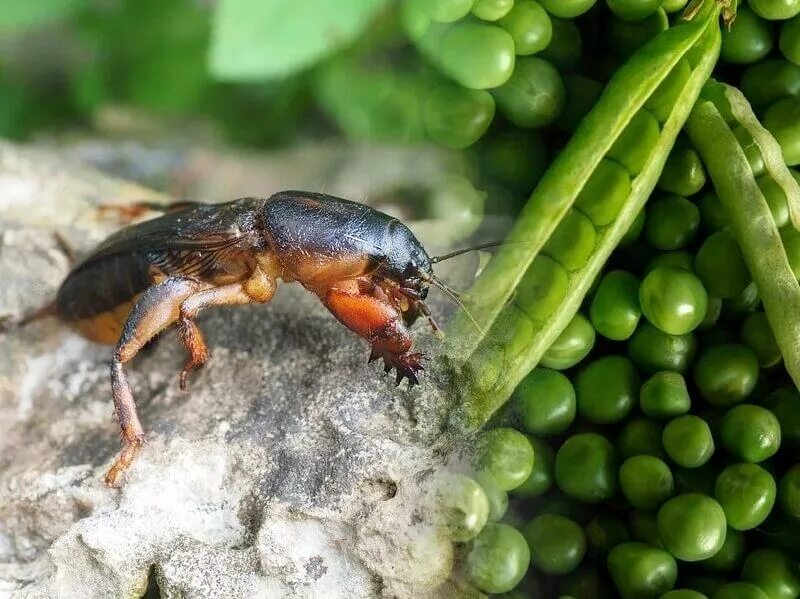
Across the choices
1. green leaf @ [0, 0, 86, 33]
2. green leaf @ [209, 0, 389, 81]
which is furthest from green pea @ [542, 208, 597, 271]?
green leaf @ [0, 0, 86, 33]

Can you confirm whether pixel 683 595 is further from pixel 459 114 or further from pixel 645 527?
pixel 459 114

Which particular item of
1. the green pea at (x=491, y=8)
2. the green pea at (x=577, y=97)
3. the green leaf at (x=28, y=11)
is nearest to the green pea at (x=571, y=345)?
the green pea at (x=577, y=97)

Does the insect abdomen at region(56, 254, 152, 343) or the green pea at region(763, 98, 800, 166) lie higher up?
the green pea at region(763, 98, 800, 166)

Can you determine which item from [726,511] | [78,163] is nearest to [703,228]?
[726,511]

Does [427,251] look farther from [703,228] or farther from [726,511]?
[726,511]

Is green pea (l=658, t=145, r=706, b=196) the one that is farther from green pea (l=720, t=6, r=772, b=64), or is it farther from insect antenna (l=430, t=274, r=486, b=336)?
insect antenna (l=430, t=274, r=486, b=336)

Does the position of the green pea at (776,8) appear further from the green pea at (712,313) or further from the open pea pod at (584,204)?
the green pea at (712,313)

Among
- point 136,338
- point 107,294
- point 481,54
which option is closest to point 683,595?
point 481,54
